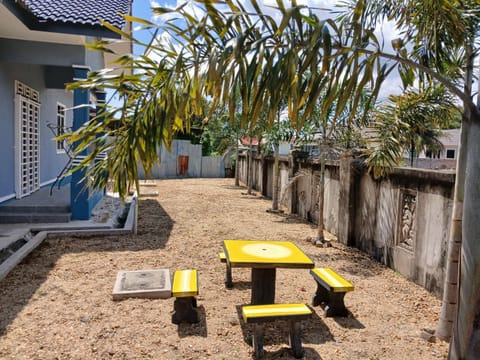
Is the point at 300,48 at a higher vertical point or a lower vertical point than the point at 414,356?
higher

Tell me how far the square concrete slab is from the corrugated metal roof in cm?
433

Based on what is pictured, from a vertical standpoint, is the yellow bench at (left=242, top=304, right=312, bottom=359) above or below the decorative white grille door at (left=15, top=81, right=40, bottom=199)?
below

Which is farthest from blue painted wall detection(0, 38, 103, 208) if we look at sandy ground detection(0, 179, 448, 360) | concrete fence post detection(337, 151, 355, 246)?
concrete fence post detection(337, 151, 355, 246)

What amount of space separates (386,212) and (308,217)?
13.1 ft

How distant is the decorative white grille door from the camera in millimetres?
8461

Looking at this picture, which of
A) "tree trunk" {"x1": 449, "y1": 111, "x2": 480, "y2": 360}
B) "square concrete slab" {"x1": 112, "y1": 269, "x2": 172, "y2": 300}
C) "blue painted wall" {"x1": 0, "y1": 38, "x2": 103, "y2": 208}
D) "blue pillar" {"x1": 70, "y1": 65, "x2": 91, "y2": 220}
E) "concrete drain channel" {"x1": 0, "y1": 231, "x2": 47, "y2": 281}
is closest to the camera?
"tree trunk" {"x1": 449, "y1": 111, "x2": 480, "y2": 360}

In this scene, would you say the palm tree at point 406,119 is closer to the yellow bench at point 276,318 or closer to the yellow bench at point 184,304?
the yellow bench at point 276,318

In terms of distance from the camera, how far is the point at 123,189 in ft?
7.75

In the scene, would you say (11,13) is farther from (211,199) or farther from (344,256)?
(211,199)

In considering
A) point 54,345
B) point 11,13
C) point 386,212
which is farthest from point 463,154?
point 11,13

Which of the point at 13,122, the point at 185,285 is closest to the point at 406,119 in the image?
the point at 185,285

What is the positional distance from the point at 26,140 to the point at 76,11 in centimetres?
353

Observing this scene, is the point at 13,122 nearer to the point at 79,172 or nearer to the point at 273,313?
the point at 79,172

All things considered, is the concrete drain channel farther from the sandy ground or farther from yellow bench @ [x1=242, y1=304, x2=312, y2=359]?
yellow bench @ [x1=242, y1=304, x2=312, y2=359]
